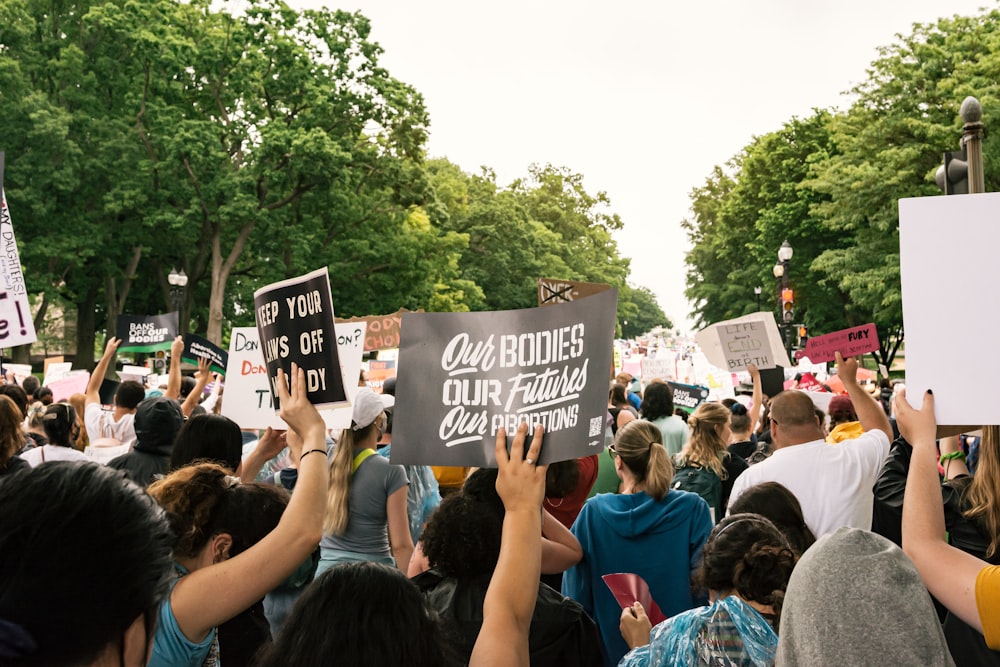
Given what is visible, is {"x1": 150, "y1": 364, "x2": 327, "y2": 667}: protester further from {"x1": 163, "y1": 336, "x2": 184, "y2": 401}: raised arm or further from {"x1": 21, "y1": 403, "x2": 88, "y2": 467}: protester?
{"x1": 163, "y1": 336, "x2": 184, "y2": 401}: raised arm

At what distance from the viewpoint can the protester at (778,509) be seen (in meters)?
3.86

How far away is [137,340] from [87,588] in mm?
13897

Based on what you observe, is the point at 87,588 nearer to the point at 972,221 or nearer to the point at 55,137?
the point at 972,221

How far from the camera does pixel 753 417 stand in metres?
9.60

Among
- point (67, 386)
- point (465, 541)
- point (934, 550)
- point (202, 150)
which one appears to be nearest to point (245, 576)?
point (465, 541)

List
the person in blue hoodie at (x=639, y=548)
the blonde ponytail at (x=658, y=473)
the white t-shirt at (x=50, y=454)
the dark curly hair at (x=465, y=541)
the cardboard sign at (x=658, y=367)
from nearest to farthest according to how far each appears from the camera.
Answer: the dark curly hair at (x=465, y=541), the person in blue hoodie at (x=639, y=548), the blonde ponytail at (x=658, y=473), the white t-shirt at (x=50, y=454), the cardboard sign at (x=658, y=367)

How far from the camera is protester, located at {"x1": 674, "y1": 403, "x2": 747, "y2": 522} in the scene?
6262 mm

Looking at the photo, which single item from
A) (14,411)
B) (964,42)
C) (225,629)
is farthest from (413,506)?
(964,42)

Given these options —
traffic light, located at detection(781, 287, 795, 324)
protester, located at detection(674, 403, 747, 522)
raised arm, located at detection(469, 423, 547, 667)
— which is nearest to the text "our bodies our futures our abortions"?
raised arm, located at detection(469, 423, 547, 667)

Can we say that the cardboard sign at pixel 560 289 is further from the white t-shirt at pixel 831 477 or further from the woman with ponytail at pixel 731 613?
the woman with ponytail at pixel 731 613

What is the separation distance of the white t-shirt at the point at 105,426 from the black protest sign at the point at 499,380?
4676 mm

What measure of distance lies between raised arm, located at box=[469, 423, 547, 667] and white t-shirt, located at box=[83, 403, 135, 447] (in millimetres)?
5309

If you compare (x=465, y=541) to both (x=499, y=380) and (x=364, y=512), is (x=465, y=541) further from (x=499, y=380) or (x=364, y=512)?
(x=364, y=512)

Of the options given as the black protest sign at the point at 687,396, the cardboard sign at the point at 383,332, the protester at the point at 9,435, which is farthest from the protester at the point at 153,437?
the cardboard sign at the point at 383,332
